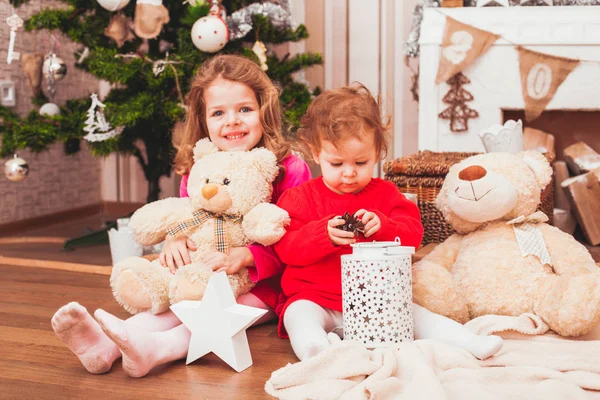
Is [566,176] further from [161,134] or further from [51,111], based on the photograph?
[51,111]

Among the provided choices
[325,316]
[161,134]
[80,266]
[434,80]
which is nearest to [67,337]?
[325,316]

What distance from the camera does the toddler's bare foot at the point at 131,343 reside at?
1.15 meters

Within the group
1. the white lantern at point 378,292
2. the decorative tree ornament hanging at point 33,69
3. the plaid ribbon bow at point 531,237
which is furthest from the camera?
the decorative tree ornament hanging at point 33,69

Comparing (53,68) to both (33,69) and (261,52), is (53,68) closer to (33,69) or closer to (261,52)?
(33,69)

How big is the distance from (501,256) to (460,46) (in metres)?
1.17

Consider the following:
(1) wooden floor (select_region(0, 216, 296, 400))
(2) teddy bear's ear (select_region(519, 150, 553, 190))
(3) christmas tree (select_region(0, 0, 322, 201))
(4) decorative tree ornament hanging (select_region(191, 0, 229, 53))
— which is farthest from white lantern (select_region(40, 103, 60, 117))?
(2) teddy bear's ear (select_region(519, 150, 553, 190))

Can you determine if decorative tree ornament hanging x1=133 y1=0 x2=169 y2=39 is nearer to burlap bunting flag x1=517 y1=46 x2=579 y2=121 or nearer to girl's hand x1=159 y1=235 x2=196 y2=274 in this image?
girl's hand x1=159 y1=235 x2=196 y2=274

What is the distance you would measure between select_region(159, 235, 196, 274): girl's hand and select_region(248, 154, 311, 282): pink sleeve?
0.43 ft

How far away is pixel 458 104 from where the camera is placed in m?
2.48

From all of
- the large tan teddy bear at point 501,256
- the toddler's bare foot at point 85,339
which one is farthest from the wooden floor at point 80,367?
the large tan teddy bear at point 501,256

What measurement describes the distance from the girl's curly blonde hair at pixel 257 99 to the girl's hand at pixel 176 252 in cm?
21

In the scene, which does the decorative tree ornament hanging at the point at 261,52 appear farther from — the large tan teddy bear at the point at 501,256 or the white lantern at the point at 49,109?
the large tan teddy bear at the point at 501,256

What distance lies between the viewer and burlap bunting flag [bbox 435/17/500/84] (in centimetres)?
242

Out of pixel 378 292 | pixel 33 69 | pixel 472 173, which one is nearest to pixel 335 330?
pixel 378 292
